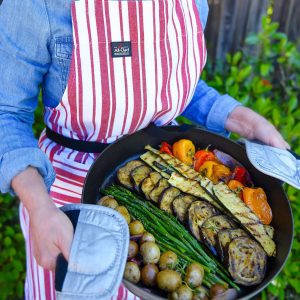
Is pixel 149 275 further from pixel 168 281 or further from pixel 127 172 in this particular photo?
pixel 127 172

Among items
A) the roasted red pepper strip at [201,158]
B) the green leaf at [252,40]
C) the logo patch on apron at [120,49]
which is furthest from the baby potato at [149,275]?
the green leaf at [252,40]

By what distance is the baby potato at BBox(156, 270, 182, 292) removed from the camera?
1.23 metres

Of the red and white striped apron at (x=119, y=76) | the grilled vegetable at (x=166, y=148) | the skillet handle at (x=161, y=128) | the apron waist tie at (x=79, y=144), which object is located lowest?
the grilled vegetable at (x=166, y=148)

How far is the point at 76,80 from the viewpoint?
4.25 ft

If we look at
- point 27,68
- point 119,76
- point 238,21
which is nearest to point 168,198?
point 119,76

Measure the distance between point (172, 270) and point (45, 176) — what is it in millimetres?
448

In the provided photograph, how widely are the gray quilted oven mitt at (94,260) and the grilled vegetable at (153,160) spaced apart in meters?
0.44

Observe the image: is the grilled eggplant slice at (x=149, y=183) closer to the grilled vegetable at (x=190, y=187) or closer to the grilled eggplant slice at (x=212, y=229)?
the grilled vegetable at (x=190, y=187)

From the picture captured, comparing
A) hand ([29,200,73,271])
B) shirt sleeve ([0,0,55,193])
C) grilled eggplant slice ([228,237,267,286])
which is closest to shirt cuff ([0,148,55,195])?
shirt sleeve ([0,0,55,193])

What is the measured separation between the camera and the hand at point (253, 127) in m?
1.61

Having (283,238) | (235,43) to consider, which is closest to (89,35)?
(283,238)

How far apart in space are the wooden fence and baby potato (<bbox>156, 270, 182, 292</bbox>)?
6.33 ft

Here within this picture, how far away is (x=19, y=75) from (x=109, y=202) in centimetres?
46

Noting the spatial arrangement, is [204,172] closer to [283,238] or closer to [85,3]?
[283,238]
